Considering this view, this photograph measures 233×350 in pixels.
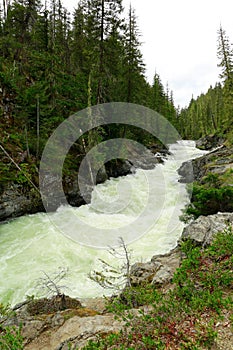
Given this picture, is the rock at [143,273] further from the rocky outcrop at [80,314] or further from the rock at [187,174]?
the rock at [187,174]

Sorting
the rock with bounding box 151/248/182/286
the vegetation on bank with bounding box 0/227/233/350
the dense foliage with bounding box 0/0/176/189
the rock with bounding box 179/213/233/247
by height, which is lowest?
the rock with bounding box 151/248/182/286

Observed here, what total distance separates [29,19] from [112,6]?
1086 cm

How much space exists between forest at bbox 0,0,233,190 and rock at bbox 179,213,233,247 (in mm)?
9158

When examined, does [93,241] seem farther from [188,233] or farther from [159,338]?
[159,338]

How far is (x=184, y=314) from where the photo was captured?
360 cm

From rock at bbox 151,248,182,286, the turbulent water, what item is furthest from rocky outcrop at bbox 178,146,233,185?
rock at bbox 151,248,182,286

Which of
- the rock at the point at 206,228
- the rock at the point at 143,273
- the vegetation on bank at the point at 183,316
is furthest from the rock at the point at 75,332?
the rock at the point at 206,228

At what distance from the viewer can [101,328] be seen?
395cm

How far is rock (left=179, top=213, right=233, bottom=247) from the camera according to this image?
6564 millimetres

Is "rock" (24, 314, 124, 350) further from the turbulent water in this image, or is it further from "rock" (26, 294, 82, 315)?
the turbulent water

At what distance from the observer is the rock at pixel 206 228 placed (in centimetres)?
656

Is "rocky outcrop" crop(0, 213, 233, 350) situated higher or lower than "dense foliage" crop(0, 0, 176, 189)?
lower

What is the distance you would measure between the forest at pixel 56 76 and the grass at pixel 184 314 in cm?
1011

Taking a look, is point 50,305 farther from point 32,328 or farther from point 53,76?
point 53,76
